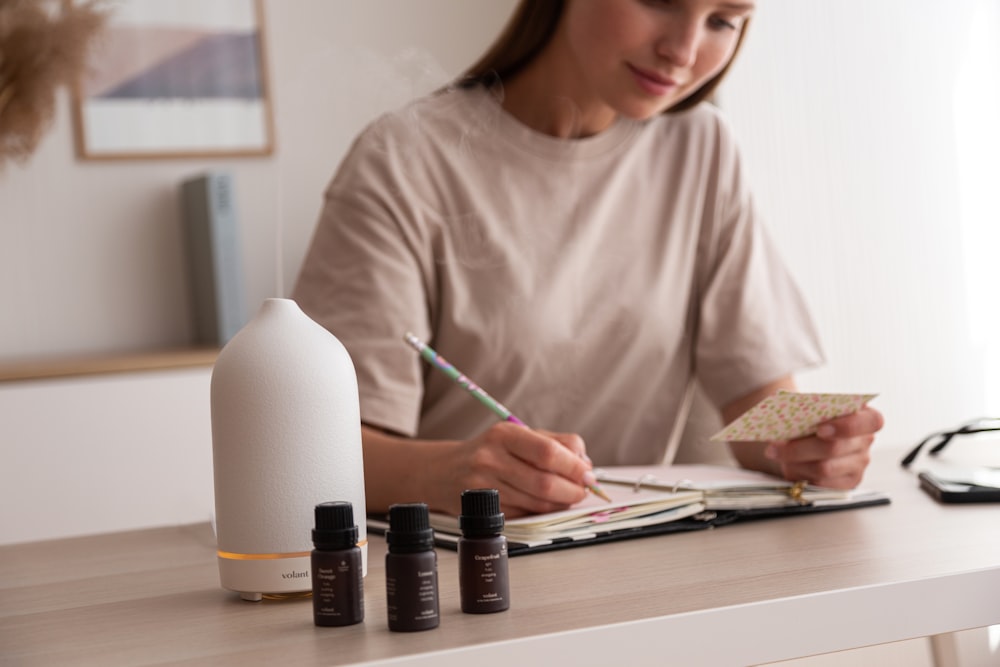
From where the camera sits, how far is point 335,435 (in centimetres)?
85

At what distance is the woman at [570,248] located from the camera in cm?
139

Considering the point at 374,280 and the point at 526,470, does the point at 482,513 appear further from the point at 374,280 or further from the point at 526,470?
the point at 374,280

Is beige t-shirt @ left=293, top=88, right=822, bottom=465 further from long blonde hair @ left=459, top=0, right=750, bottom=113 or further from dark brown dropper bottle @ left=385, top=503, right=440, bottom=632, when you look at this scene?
dark brown dropper bottle @ left=385, top=503, right=440, bottom=632

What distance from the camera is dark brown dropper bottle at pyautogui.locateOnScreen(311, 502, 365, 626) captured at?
773mm

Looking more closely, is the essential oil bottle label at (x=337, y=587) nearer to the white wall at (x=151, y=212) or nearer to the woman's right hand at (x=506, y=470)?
the woman's right hand at (x=506, y=470)

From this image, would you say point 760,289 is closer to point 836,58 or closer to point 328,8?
point 836,58

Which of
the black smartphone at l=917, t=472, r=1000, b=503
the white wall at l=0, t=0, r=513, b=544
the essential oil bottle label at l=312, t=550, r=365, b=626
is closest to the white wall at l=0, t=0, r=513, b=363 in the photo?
the white wall at l=0, t=0, r=513, b=544

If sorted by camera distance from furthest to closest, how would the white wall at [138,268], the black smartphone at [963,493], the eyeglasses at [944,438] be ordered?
the white wall at [138,268] < the eyeglasses at [944,438] < the black smartphone at [963,493]

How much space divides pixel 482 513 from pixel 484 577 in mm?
44

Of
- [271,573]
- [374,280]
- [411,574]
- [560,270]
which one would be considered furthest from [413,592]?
[560,270]

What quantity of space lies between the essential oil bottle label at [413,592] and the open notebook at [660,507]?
0.85 feet

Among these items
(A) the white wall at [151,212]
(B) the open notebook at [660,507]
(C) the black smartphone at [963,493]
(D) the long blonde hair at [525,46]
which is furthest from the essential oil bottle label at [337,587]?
(A) the white wall at [151,212]

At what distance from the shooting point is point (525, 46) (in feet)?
5.17

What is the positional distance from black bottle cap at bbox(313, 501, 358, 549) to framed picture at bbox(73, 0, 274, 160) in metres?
2.65
